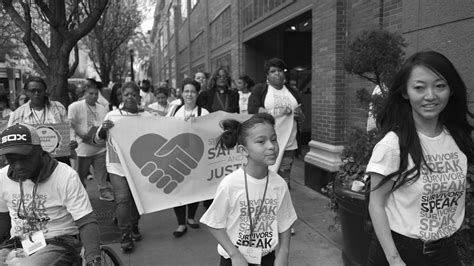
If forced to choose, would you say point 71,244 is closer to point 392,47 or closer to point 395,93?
point 395,93

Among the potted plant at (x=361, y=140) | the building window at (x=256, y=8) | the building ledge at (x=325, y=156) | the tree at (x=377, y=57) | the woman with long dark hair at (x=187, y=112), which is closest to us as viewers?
the potted plant at (x=361, y=140)

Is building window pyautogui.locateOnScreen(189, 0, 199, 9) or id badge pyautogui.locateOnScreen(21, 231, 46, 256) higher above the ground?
building window pyautogui.locateOnScreen(189, 0, 199, 9)

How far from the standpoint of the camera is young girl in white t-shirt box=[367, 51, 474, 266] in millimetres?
1764

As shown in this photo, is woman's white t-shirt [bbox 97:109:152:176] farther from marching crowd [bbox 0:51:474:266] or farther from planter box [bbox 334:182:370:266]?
planter box [bbox 334:182:370:266]

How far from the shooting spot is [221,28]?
14773 millimetres

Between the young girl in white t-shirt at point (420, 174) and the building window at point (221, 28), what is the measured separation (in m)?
12.1

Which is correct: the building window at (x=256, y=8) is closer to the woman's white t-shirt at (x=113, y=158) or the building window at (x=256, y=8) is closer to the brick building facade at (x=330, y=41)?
the brick building facade at (x=330, y=41)

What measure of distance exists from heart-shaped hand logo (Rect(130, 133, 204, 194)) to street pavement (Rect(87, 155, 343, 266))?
0.65 m

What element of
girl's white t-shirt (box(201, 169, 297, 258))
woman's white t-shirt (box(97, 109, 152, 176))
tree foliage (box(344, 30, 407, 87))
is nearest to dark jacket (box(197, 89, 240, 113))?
woman's white t-shirt (box(97, 109, 152, 176))

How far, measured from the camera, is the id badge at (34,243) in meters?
2.45

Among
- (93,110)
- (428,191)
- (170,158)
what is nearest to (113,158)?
(170,158)

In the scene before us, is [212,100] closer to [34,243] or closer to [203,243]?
[203,243]

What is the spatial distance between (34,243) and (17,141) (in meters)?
0.68

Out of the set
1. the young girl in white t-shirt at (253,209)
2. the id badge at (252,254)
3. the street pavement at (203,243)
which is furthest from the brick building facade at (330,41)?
the id badge at (252,254)
